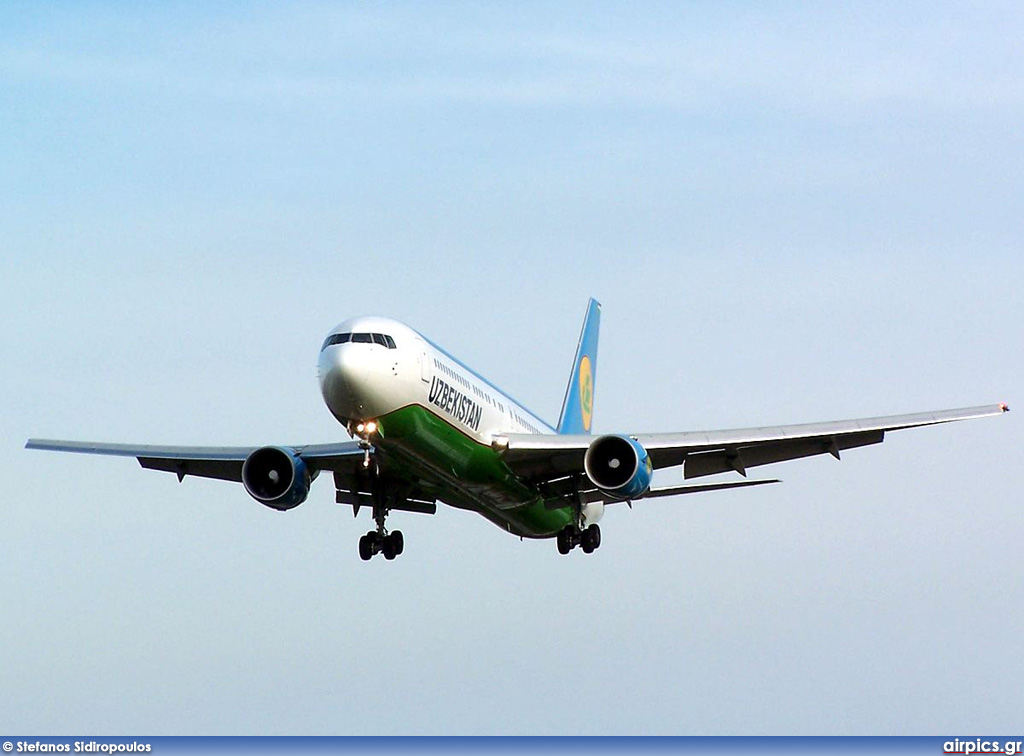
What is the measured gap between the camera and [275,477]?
34938 mm

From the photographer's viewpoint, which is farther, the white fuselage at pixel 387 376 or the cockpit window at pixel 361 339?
the cockpit window at pixel 361 339

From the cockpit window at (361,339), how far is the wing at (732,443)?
15.1 feet

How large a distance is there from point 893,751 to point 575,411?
14.6 meters

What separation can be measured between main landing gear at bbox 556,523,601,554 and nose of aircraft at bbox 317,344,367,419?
363 inches

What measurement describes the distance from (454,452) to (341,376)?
12.7ft

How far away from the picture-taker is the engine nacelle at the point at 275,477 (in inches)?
1366

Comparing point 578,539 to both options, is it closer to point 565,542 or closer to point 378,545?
point 565,542

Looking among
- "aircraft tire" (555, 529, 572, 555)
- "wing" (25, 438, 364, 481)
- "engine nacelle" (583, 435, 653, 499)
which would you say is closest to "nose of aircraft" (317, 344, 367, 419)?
"wing" (25, 438, 364, 481)

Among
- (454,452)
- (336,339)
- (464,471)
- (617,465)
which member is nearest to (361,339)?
(336,339)

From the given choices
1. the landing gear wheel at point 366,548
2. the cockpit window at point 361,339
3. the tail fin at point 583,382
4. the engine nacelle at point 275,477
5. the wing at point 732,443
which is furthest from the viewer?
the tail fin at point 583,382

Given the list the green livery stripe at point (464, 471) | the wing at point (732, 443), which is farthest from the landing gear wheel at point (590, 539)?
the wing at point (732, 443)

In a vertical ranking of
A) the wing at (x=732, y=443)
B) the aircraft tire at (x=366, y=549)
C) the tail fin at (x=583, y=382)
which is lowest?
the aircraft tire at (x=366, y=549)

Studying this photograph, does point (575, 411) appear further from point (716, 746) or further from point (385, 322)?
point (385, 322)

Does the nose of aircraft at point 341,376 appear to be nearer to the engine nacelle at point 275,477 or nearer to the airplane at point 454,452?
the airplane at point 454,452
